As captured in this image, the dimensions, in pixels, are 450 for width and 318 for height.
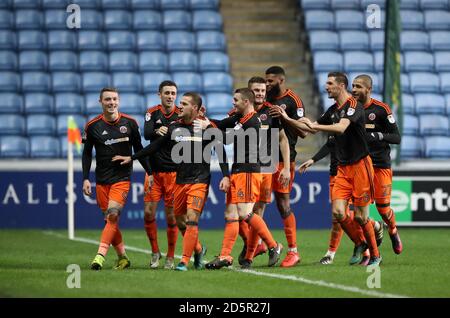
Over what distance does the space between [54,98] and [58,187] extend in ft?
10.7

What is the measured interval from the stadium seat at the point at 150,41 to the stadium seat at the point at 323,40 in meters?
3.18

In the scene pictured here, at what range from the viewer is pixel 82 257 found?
1312 cm

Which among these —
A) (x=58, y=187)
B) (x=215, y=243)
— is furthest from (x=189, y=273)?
(x=58, y=187)

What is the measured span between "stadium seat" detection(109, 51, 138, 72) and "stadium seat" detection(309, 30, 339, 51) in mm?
3797

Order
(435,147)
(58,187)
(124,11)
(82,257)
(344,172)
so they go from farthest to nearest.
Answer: (124,11) < (435,147) < (58,187) < (82,257) < (344,172)

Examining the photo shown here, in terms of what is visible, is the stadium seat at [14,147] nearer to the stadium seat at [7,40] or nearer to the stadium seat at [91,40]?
the stadium seat at [7,40]

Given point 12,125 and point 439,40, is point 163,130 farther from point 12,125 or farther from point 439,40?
point 439,40

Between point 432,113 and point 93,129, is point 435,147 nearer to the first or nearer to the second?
point 432,113

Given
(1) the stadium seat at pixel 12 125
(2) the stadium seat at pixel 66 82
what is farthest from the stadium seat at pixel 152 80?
(1) the stadium seat at pixel 12 125

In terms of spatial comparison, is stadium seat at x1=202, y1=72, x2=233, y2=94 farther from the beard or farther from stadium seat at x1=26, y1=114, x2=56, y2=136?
the beard

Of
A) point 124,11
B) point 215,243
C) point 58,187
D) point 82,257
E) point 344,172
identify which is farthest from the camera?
point 124,11

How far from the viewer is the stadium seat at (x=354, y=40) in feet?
74.1

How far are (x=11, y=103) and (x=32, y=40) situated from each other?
1.94m

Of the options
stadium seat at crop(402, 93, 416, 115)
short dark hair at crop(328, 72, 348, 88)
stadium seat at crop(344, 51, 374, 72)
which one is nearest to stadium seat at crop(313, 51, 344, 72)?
stadium seat at crop(344, 51, 374, 72)
